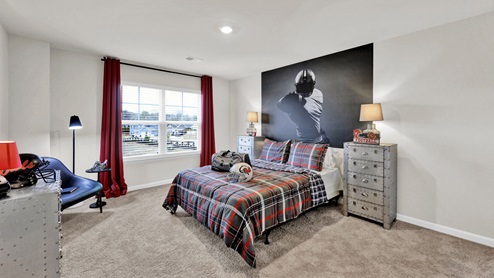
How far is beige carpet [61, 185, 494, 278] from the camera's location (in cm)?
194

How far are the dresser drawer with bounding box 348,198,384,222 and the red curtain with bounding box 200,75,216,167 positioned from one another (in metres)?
3.24

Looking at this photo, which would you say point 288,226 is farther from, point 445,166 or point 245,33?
point 245,33

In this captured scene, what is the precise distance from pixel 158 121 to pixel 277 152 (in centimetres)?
259

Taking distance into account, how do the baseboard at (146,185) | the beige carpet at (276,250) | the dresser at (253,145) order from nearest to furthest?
the beige carpet at (276,250)
the baseboard at (146,185)
the dresser at (253,145)

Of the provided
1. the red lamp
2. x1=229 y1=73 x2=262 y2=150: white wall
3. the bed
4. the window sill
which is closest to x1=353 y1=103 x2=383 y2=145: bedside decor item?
the bed

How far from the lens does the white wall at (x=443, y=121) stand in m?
2.40

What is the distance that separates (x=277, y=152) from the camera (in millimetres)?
3945

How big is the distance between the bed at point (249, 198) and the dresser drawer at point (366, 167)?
385 mm

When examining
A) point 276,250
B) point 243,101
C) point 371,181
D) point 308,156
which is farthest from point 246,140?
point 276,250

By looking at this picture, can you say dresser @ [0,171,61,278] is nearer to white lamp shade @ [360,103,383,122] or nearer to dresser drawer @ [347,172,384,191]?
dresser drawer @ [347,172,384,191]

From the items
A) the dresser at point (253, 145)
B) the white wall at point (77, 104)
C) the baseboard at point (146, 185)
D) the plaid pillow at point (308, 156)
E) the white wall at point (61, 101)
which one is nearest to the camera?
the white wall at point (61, 101)

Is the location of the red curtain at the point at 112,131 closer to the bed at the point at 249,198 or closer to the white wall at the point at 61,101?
the white wall at the point at 61,101

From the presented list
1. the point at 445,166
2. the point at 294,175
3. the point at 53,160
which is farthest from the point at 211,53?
the point at 445,166

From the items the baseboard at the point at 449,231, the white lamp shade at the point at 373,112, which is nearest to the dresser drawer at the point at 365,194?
the baseboard at the point at 449,231
